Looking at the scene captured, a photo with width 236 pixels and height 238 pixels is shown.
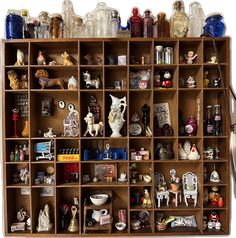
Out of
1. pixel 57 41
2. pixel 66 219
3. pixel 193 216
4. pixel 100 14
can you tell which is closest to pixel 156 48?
pixel 100 14

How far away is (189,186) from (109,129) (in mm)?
697

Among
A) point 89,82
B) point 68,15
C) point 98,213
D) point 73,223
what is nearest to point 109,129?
point 89,82

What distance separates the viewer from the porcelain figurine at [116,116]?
1707 mm

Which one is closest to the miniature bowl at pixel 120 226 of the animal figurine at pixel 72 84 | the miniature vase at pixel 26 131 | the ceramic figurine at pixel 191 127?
the ceramic figurine at pixel 191 127

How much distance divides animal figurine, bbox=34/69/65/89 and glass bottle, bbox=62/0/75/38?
1.05 ft

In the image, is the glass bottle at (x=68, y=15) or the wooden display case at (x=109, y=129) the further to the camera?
the glass bottle at (x=68, y=15)

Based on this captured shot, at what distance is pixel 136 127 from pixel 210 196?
28.1 inches

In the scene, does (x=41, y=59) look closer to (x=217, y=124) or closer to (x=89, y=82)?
(x=89, y=82)

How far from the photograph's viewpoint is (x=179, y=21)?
1746 millimetres

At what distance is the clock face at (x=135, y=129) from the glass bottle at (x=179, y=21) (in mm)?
679

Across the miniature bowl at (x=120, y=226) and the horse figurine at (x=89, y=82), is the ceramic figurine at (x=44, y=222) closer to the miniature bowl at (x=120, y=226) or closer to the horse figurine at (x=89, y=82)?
the miniature bowl at (x=120, y=226)

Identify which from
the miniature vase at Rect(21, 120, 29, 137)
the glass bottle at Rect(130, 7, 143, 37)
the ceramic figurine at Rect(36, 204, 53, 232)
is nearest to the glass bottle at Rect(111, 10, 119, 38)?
the glass bottle at Rect(130, 7, 143, 37)

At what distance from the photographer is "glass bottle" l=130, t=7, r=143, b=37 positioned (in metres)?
1.73

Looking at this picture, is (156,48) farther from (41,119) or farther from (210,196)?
(210,196)
